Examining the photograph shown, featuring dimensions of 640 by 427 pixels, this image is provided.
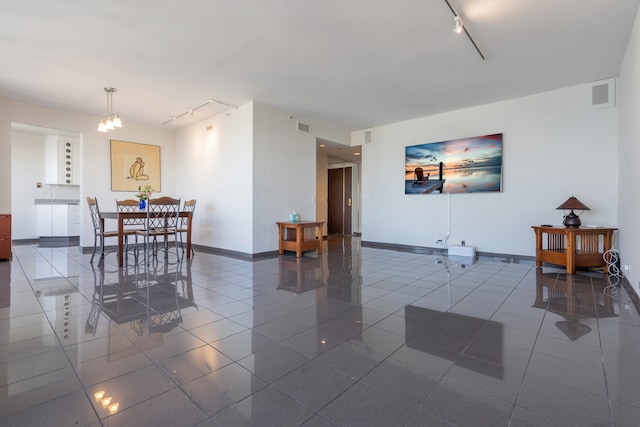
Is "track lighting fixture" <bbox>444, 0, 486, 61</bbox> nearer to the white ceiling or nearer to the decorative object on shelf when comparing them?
the white ceiling

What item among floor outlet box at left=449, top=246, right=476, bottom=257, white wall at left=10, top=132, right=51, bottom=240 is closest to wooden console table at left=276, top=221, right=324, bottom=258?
floor outlet box at left=449, top=246, right=476, bottom=257

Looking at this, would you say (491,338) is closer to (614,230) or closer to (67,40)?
(614,230)

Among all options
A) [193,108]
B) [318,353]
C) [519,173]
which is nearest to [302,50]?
[193,108]

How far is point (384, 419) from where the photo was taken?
1354 millimetres

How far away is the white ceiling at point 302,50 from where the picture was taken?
2.98 meters

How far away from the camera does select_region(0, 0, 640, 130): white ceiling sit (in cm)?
298

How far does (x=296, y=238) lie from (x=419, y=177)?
293 centimetres

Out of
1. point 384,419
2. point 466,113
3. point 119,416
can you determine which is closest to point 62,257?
point 119,416

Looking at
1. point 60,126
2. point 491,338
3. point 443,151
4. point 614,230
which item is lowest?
point 491,338

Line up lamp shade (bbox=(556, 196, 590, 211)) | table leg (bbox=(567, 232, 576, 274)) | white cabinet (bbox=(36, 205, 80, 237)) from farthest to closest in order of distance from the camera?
white cabinet (bbox=(36, 205, 80, 237)) < lamp shade (bbox=(556, 196, 590, 211)) < table leg (bbox=(567, 232, 576, 274))

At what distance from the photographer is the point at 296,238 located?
589 cm

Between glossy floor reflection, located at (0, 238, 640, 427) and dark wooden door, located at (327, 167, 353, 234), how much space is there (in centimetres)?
646

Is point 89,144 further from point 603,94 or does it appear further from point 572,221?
point 603,94

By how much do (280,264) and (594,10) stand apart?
487 centimetres
